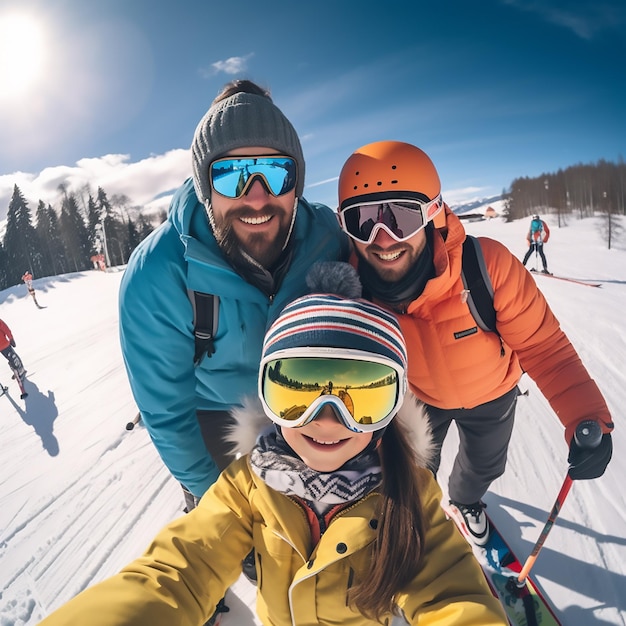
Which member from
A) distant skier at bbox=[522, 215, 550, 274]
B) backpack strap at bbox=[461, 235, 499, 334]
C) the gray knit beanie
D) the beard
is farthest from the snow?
distant skier at bbox=[522, 215, 550, 274]

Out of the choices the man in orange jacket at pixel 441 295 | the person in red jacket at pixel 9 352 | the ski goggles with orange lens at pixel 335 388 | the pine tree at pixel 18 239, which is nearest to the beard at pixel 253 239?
the man in orange jacket at pixel 441 295

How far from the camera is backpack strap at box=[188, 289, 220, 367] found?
1.73m

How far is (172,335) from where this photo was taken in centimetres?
174

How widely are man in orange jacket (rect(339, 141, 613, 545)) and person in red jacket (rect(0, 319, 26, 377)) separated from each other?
7.29 meters

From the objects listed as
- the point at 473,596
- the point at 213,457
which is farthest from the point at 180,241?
the point at 473,596

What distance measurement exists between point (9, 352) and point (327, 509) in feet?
25.4

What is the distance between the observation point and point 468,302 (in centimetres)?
182

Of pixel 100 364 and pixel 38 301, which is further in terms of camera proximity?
pixel 38 301

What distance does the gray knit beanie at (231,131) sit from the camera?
1.82 meters

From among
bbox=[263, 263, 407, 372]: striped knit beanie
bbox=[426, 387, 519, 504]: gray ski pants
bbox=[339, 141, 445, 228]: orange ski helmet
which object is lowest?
bbox=[426, 387, 519, 504]: gray ski pants

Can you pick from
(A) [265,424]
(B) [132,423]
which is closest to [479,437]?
(A) [265,424]

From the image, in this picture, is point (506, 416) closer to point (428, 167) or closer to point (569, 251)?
point (428, 167)

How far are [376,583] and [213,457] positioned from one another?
3.98 feet

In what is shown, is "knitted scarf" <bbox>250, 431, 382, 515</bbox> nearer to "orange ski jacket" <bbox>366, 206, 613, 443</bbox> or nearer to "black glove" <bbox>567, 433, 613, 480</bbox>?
"orange ski jacket" <bbox>366, 206, 613, 443</bbox>
